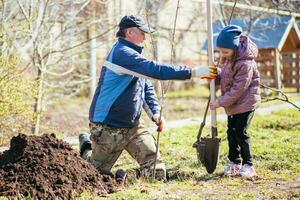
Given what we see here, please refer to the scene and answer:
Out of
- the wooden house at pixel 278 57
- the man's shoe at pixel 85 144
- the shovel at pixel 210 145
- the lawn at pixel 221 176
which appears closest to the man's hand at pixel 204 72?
the shovel at pixel 210 145

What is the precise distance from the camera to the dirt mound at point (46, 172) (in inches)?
215

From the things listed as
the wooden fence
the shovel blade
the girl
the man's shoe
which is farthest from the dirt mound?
the wooden fence

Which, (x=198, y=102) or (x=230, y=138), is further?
(x=198, y=102)

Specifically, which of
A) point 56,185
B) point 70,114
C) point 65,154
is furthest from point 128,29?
point 70,114

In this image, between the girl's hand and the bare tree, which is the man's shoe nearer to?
the girl's hand

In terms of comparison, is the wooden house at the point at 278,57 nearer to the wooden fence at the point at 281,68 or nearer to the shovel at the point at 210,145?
the wooden fence at the point at 281,68

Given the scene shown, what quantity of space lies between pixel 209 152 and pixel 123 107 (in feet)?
3.54

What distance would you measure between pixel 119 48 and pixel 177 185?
1535mm

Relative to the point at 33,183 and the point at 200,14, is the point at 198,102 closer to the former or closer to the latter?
the point at 200,14

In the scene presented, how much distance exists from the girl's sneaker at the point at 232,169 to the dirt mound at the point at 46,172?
4.43 feet

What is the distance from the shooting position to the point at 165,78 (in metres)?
5.90

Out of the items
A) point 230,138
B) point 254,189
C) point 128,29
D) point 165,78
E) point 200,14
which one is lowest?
point 254,189

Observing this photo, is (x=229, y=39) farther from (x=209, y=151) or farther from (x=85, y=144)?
(x=85, y=144)

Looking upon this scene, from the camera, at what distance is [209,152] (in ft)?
21.5
